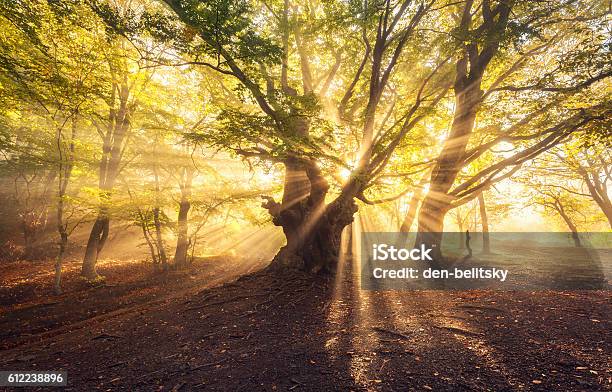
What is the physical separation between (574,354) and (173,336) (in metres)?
7.70

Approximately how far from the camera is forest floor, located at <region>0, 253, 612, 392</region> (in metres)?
4.10

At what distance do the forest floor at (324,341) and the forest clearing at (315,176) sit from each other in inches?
2.0

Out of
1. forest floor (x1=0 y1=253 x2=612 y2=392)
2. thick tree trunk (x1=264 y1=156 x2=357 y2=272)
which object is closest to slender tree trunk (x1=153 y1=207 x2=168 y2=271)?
forest floor (x1=0 y1=253 x2=612 y2=392)

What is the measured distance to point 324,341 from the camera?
5.50m

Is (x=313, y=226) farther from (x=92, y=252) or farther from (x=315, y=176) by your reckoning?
(x=92, y=252)

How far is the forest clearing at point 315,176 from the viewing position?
4.76 metres

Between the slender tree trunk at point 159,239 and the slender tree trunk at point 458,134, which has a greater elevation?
the slender tree trunk at point 458,134

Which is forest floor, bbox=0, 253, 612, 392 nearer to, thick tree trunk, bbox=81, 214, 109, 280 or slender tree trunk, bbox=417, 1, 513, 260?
slender tree trunk, bbox=417, 1, 513, 260

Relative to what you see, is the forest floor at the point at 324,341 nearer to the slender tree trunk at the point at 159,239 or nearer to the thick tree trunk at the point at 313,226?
the thick tree trunk at the point at 313,226

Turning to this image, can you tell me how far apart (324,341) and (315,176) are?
6.61m

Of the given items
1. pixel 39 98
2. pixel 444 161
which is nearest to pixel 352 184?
pixel 444 161

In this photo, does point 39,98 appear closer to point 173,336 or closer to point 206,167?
point 206,167

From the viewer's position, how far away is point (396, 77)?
12.8 m

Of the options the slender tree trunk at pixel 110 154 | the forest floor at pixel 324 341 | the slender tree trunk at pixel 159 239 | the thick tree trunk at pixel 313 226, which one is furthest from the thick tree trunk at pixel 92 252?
the thick tree trunk at pixel 313 226
